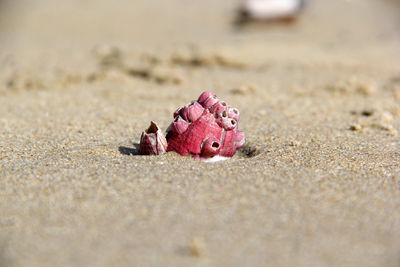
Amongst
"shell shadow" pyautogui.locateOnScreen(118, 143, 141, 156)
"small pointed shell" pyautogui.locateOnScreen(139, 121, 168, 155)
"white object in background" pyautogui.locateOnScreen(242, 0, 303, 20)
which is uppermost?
"white object in background" pyautogui.locateOnScreen(242, 0, 303, 20)

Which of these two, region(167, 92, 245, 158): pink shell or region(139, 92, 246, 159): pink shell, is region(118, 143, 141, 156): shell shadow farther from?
region(167, 92, 245, 158): pink shell

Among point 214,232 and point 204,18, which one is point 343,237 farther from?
point 204,18

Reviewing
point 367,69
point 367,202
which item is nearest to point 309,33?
point 367,69

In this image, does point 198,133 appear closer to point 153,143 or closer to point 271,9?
point 153,143

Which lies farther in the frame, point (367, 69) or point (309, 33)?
point (309, 33)

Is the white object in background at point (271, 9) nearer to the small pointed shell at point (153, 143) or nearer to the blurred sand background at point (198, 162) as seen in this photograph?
the blurred sand background at point (198, 162)

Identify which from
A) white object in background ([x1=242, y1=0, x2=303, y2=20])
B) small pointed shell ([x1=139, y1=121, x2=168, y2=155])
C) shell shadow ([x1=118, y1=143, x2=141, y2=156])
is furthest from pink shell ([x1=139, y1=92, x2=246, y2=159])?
white object in background ([x1=242, y1=0, x2=303, y2=20])

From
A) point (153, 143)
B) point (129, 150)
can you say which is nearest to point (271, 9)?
point (129, 150)

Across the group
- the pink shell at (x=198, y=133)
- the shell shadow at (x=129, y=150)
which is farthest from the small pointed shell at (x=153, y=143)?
the shell shadow at (x=129, y=150)
